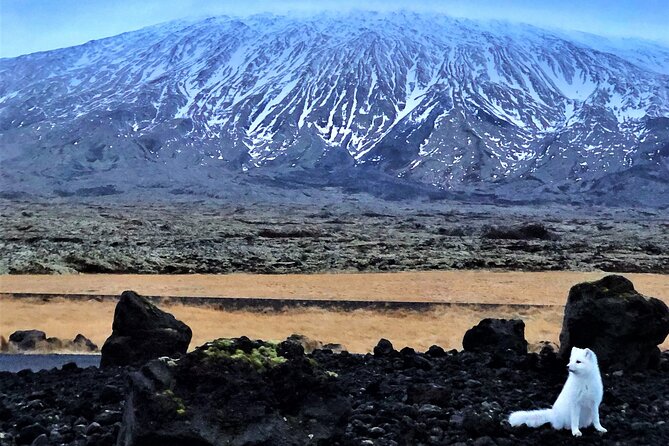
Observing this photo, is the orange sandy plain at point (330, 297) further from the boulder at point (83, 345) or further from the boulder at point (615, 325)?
the boulder at point (615, 325)

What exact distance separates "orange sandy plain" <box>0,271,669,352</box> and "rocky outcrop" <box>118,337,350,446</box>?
32.1 feet

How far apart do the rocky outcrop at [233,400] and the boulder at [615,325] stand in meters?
5.62

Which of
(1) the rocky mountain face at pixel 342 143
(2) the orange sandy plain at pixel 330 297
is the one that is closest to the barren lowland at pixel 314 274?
(2) the orange sandy plain at pixel 330 297

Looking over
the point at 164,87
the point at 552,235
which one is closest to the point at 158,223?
the point at 552,235

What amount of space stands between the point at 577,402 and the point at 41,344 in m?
11.5

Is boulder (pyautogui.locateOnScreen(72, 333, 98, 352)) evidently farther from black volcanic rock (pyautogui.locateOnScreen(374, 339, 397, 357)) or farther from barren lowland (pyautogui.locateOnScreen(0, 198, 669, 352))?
black volcanic rock (pyautogui.locateOnScreen(374, 339, 397, 357))

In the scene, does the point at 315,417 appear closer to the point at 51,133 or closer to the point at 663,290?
the point at 663,290

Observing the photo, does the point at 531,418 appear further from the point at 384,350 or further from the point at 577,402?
the point at 384,350

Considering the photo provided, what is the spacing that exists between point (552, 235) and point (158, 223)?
2784cm

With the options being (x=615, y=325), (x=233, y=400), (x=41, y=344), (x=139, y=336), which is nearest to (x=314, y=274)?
(x=41, y=344)

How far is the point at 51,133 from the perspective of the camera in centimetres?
16075

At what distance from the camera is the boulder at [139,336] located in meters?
12.0

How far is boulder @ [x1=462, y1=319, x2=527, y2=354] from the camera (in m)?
12.5

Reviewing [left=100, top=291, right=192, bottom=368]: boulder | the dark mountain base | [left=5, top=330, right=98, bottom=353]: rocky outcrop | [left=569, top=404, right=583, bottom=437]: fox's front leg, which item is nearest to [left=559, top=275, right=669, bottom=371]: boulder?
[left=569, top=404, right=583, bottom=437]: fox's front leg
